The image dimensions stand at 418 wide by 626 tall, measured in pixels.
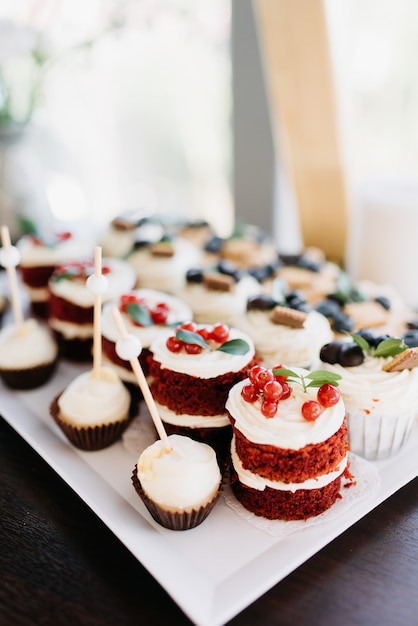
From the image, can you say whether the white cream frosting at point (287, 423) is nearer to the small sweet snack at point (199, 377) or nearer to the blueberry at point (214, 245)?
the small sweet snack at point (199, 377)

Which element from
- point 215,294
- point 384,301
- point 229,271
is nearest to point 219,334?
point 215,294

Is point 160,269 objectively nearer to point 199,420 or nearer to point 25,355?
point 25,355

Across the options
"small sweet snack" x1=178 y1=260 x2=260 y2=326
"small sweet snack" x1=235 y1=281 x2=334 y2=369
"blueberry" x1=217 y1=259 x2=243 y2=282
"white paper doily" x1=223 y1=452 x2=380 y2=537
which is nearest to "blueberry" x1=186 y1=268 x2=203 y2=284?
"small sweet snack" x1=178 y1=260 x2=260 y2=326

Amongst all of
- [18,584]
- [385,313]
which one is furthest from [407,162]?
[18,584]

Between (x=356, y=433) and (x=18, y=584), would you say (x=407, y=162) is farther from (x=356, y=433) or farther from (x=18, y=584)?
(x=18, y=584)

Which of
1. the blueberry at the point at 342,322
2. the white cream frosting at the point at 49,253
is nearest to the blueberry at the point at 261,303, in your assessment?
the blueberry at the point at 342,322

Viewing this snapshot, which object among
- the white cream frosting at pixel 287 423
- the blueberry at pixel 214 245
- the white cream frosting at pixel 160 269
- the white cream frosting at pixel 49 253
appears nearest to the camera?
the white cream frosting at pixel 287 423

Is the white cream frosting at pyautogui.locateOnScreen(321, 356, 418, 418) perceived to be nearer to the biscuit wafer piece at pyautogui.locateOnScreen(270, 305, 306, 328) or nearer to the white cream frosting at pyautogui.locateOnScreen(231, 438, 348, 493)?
the white cream frosting at pyautogui.locateOnScreen(231, 438, 348, 493)
